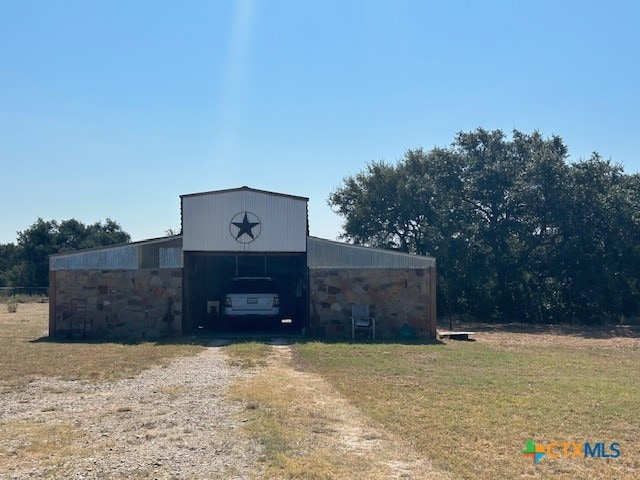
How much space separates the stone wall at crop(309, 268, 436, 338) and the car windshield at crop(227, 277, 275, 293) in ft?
6.86

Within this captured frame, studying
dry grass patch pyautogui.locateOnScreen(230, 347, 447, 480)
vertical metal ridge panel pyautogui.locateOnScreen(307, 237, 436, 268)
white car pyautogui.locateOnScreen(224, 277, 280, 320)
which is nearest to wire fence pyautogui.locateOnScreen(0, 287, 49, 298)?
white car pyautogui.locateOnScreen(224, 277, 280, 320)

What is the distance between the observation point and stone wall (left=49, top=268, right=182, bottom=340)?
19.0 metres

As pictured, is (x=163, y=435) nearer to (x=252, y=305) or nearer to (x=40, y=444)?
(x=40, y=444)

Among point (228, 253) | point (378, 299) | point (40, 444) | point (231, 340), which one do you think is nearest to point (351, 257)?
point (378, 299)

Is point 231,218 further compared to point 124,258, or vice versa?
point 231,218

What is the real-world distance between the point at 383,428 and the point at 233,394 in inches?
115

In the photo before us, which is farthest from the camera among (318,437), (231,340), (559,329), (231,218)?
(559,329)

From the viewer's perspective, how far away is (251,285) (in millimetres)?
21297

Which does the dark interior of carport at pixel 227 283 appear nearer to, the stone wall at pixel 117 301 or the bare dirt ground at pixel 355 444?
the stone wall at pixel 117 301

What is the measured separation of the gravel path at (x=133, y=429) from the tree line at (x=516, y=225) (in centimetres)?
1774

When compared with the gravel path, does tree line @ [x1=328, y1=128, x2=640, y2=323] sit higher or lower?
higher

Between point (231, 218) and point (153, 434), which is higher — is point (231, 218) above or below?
above

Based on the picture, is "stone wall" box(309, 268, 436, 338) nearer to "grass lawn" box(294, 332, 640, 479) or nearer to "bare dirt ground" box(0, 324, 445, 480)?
"grass lawn" box(294, 332, 640, 479)

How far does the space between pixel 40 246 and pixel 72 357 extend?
42.8 m
